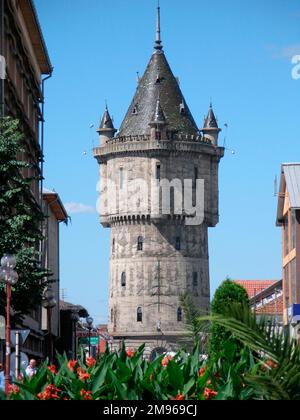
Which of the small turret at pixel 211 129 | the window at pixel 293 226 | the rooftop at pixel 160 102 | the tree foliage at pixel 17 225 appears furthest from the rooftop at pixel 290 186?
the small turret at pixel 211 129

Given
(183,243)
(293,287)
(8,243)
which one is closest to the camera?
(8,243)

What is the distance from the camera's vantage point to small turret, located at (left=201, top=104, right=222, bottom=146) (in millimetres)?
142438

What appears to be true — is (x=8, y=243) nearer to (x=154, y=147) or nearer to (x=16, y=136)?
(x=16, y=136)

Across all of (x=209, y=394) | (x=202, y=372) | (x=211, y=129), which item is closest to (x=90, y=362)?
(x=202, y=372)

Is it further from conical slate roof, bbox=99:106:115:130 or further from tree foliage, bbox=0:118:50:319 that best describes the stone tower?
tree foliage, bbox=0:118:50:319

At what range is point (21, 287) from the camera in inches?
1131

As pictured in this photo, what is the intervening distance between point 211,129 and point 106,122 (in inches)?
440

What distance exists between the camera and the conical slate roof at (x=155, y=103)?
14100 centimetres

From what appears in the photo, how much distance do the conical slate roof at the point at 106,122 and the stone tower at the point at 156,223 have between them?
4.30m

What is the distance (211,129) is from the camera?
143m

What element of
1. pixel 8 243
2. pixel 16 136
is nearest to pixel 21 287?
pixel 8 243

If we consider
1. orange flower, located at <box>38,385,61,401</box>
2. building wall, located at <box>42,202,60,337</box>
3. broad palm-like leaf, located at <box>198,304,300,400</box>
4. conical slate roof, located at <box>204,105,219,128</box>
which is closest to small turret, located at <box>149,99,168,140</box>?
conical slate roof, located at <box>204,105,219,128</box>

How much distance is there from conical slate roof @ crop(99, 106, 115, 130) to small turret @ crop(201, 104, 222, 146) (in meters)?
9.70

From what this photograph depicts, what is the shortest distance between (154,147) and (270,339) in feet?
425
